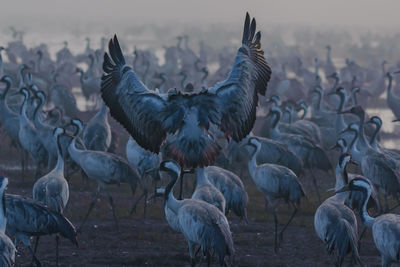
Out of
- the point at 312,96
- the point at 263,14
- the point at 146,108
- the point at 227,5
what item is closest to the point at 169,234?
the point at 146,108

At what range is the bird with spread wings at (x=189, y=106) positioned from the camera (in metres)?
8.15

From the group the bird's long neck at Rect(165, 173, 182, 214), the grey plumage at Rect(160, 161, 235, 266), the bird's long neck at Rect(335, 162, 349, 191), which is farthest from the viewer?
the bird's long neck at Rect(335, 162, 349, 191)

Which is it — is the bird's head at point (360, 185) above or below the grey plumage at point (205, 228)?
above

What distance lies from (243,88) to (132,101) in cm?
113

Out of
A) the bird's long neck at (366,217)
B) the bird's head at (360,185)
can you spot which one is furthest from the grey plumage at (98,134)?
the bird's long neck at (366,217)

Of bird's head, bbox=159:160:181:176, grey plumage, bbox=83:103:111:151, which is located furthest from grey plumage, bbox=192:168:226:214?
grey plumage, bbox=83:103:111:151

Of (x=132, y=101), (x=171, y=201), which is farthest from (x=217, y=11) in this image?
(x=171, y=201)

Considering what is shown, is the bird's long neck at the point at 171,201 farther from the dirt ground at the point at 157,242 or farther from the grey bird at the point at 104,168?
the grey bird at the point at 104,168

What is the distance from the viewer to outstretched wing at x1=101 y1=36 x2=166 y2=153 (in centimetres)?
831

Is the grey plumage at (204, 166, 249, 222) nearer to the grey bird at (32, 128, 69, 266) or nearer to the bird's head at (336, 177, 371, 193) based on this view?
the bird's head at (336, 177, 371, 193)

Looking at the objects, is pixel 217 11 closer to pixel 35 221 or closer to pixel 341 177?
pixel 341 177

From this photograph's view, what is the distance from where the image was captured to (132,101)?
840cm

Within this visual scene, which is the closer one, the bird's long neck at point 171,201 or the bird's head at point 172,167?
the bird's long neck at point 171,201

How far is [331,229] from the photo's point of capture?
7.87 meters
